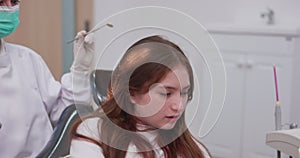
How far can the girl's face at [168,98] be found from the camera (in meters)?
0.80

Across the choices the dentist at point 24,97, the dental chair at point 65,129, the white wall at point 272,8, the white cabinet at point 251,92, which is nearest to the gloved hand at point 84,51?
the dental chair at point 65,129

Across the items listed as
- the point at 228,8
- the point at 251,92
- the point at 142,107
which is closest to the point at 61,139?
the point at 142,107

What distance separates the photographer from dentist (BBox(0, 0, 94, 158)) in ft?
4.31

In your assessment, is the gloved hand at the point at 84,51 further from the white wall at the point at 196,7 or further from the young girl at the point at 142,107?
the white wall at the point at 196,7

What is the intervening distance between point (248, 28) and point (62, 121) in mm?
1360

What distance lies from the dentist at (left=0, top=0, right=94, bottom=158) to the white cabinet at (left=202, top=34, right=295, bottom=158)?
1101mm

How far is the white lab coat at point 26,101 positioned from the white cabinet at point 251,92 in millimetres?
1098

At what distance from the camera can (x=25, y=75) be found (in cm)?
138

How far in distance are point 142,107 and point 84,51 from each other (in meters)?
0.28

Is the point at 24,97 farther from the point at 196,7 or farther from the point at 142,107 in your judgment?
the point at 196,7

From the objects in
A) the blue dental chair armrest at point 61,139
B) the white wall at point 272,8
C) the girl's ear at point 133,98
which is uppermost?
the white wall at point 272,8

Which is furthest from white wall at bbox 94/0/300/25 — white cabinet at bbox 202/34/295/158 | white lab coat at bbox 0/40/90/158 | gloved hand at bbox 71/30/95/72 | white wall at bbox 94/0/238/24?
gloved hand at bbox 71/30/95/72

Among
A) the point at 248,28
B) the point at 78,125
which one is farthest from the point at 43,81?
the point at 248,28

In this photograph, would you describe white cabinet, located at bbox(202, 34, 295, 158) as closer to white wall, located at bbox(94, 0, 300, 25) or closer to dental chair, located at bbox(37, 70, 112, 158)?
white wall, located at bbox(94, 0, 300, 25)
